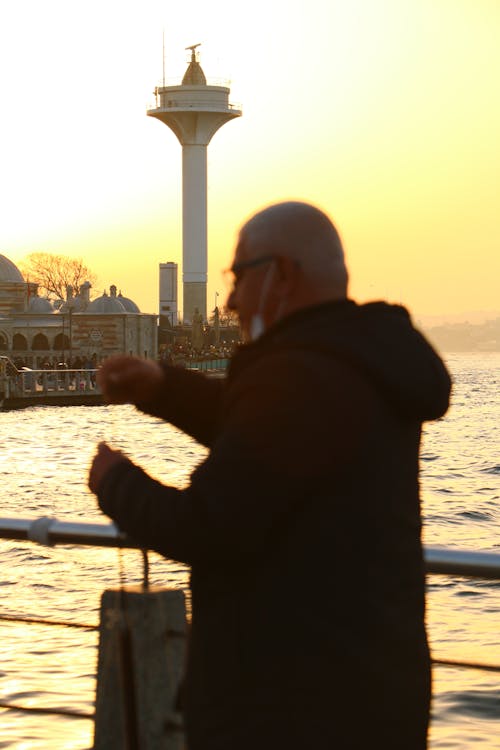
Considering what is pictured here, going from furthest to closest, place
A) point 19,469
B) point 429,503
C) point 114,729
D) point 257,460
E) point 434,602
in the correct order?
point 19,469, point 429,503, point 434,602, point 114,729, point 257,460

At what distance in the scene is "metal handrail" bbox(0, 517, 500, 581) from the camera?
2.71m

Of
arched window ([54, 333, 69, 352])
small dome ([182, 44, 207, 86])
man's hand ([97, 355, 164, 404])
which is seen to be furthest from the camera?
small dome ([182, 44, 207, 86])

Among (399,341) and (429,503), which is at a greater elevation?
(399,341)

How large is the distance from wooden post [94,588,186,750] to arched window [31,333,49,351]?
83.6 metres

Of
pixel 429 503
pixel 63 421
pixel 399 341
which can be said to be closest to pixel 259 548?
pixel 399 341

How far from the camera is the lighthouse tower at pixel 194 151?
315 ft

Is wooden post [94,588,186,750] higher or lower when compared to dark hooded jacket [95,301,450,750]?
lower

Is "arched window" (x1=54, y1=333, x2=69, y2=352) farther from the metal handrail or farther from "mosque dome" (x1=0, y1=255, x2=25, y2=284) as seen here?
the metal handrail

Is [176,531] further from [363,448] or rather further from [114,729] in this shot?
[114,729]

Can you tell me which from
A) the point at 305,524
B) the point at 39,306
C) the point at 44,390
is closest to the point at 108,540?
the point at 305,524

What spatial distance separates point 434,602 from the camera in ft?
52.6

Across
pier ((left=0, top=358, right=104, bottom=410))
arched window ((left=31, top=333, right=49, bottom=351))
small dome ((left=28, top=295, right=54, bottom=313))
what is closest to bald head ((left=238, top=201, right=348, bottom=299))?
pier ((left=0, top=358, right=104, bottom=410))

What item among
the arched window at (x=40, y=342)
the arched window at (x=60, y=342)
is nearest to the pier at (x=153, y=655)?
the arched window at (x=60, y=342)

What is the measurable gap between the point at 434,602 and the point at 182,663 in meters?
13.6
